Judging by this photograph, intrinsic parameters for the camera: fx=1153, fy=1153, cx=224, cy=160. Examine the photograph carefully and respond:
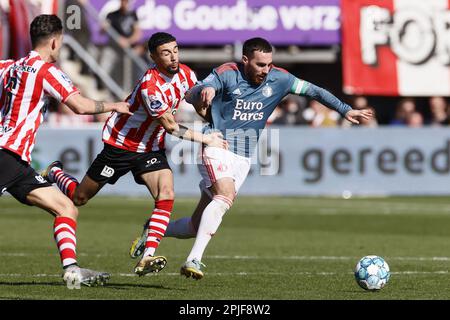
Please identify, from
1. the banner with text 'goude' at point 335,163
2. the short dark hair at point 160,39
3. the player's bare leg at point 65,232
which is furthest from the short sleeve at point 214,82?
the banner with text 'goude' at point 335,163

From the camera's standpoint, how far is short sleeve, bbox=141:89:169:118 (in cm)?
1094

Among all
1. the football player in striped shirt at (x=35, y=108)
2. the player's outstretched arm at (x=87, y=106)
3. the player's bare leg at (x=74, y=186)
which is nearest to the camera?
the player's outstretched arm at (x=87, y=106)

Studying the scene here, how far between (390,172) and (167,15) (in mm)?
7153

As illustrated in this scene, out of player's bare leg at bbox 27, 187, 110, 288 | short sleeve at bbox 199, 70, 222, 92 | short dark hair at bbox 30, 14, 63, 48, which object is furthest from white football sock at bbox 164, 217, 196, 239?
short dark hair at bbox 30, 14, 63, 48

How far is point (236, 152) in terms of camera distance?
36.9 feet

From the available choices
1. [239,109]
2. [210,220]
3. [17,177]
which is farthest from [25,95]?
[239,109]

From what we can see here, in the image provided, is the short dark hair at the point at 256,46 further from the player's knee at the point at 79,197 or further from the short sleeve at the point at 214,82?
the player's knee at the point at 79,197

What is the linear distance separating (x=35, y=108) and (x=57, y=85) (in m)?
0.33

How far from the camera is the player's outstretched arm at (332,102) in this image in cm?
1109

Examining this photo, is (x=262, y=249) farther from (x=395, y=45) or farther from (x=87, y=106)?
(x=395, y=45)

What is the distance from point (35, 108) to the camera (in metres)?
9.80

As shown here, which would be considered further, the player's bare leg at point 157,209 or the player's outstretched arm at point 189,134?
the player's bare leg at point 157,209
